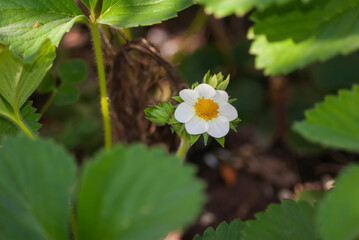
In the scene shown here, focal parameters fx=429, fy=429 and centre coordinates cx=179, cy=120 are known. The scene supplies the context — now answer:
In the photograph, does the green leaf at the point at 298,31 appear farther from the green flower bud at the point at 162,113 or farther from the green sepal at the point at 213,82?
the green flower bud at the point at 162,113

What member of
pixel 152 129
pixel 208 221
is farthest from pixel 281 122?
pixel 152 129

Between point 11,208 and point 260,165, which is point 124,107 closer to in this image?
point 11,208

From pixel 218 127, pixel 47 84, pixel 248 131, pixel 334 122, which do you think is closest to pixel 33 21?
pixel 47 84

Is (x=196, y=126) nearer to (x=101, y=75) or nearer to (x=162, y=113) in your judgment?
(x=162, y=113)

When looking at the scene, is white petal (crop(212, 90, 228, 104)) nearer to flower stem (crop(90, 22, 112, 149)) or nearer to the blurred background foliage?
flower stem (crop(90, 22, 112, 149))

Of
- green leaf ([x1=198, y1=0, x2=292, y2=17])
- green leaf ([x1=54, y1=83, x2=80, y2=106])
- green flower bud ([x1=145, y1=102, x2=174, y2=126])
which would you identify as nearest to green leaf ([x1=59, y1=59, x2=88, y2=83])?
green leaf ([x1=54, y1=83, x2=80, y2=106])

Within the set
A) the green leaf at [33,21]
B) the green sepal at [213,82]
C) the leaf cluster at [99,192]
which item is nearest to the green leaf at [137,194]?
the leaf cluster at [99,192]
